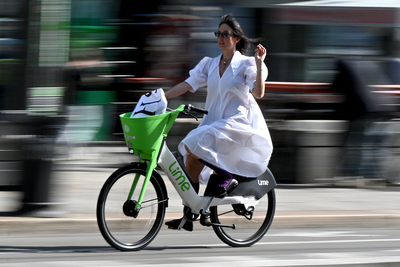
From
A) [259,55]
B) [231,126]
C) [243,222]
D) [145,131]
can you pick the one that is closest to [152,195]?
[145,131]

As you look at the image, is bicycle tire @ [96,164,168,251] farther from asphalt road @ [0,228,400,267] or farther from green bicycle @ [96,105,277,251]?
asphalt road @ [0,228,400,267]

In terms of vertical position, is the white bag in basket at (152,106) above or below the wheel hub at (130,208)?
above

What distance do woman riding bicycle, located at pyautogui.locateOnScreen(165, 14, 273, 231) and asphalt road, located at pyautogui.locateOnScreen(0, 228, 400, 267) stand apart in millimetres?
359

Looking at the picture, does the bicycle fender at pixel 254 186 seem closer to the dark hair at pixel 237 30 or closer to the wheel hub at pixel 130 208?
the wheel hub at pixel 130 208

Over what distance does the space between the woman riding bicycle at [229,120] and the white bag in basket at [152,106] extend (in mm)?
368

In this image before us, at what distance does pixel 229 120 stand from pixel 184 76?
550 centimetres

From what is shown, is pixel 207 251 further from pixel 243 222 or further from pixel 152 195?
pixel 152 195

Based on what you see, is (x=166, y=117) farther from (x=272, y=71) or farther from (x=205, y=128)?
(x=272, y=71)

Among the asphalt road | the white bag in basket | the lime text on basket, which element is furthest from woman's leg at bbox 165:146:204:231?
the white bag in basket

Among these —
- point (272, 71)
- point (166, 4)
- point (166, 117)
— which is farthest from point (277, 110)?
point (166, 117)

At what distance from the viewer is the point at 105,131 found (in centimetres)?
1158

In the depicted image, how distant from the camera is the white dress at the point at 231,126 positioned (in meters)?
5.49

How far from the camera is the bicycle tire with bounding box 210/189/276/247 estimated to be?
5.79 m

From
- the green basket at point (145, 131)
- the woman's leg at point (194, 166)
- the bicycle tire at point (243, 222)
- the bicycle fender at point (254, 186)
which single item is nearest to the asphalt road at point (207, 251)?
the bicycle tire at point (243, 222)
